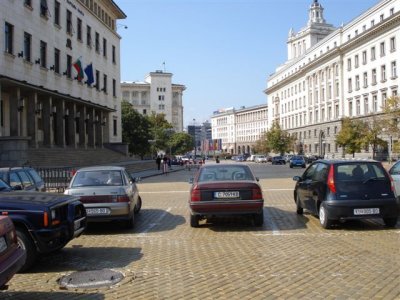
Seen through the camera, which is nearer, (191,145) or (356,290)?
(356,290)

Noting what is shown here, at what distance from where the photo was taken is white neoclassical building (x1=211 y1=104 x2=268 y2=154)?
16606cm

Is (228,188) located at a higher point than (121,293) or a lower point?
higher

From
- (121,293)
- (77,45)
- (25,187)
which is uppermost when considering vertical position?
(77,45)

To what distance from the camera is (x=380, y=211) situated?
10.2m

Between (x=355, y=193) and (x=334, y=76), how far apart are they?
83600 millimetres

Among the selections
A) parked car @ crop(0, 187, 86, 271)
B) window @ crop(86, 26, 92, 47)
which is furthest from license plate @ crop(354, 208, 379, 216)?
window @ crop(86, 26, 92, 47)

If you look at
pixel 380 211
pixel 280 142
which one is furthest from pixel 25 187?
pixel 280 142

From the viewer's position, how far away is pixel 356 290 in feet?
19.2

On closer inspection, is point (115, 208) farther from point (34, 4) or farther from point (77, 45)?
point (77, 45)

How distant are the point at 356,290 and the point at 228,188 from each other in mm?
4923

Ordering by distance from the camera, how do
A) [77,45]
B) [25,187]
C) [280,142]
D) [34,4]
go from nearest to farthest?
[25,187] → [34,4] → [77,45] → [280,142]

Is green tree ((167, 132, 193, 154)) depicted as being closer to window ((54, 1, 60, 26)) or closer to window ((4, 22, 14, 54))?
window ((54, 1, 60, 26))

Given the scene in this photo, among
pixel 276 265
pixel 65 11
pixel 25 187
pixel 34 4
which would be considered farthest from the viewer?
pixel 65 11

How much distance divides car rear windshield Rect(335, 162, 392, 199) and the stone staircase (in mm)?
17868
